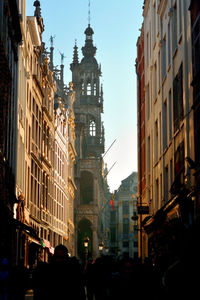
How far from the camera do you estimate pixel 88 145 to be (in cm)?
11938

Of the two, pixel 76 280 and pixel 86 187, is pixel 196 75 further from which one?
pixel 86 187

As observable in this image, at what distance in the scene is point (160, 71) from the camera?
37.0 meters

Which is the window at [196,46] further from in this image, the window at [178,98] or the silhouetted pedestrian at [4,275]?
the silhouetted pedestrian at [4,275]

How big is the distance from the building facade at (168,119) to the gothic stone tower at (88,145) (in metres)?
50.7

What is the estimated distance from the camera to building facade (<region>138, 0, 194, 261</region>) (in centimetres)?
2539

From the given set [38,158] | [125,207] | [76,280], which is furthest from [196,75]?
[125,207]

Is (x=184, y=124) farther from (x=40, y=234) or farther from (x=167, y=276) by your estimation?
(x=40, y=234)

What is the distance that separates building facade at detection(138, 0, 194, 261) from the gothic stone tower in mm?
50700

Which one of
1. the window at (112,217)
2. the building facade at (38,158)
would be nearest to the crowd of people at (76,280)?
the building facade at (38,158)

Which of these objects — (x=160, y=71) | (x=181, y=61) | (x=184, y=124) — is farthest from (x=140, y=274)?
(x=160, y=71)

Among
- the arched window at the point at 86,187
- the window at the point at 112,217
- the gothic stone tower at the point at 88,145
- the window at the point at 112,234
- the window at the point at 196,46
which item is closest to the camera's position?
the window at the point at 196,46

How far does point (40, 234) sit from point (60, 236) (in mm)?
14826

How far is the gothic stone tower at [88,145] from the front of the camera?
A: 3782 inches

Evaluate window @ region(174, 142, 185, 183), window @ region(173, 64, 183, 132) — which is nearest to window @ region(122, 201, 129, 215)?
window @ region(173, 64, 183, 132)
